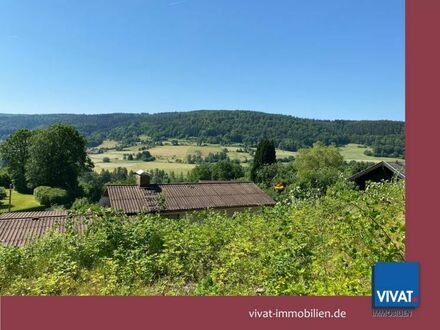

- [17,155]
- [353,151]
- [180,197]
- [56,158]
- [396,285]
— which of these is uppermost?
[17,155]

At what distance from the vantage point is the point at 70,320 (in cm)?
212

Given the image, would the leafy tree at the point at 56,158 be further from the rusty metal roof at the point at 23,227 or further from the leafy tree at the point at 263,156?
the rusty metal roof at the point at 23,227

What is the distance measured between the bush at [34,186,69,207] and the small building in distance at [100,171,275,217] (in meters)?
16.2

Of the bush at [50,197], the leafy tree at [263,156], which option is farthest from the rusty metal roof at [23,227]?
the leafy tree at [263,156]

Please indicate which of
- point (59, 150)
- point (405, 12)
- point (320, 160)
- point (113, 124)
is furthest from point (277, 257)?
point (113, 124)

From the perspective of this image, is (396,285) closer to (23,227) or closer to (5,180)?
(23,227)

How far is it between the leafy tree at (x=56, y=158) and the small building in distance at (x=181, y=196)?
22.0m

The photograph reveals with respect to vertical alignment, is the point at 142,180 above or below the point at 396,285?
below

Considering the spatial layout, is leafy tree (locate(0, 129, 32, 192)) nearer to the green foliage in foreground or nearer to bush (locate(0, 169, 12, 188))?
bush (locate(0, 169, 12, 188))

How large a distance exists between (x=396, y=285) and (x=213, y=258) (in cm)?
243

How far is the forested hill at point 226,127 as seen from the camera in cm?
10075

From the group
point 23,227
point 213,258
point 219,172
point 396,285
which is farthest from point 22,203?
point 396,285

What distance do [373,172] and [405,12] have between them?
2038cm

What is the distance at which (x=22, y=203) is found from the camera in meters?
36.6
